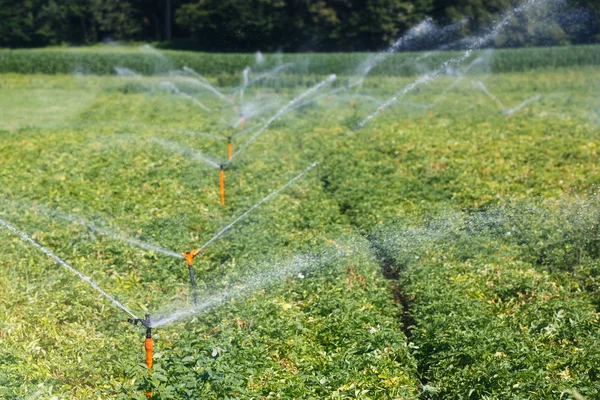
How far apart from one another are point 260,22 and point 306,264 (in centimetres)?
4782

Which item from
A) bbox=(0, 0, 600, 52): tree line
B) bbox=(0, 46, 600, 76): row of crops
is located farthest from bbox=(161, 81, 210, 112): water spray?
bbox=(0, 0, 600, 52): tree line

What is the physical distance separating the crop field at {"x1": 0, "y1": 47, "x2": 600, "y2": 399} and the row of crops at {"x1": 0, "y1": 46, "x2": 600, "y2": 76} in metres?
23.0

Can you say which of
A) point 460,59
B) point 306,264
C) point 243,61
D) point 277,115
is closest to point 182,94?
point 277,115

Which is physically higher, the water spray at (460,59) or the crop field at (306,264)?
the crop field at (306,264)

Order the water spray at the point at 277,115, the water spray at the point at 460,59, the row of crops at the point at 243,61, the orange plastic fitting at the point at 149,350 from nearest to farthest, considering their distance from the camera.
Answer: the orange plastic fitting at the point at 149,350 < the water spray at the point at 277,115 < the water spray at the point at 460,59 < the row of crops at the point at 243,61

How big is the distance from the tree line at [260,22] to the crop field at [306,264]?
33.6 meters

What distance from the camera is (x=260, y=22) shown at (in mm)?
55156

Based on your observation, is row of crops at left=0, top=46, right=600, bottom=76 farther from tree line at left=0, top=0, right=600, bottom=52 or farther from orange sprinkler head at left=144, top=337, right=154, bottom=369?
orange sprinkler head at left=144, top=337, right=154, bottom=369

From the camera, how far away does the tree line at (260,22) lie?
53.8 metres

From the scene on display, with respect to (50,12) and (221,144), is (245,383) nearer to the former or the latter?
(221,144)

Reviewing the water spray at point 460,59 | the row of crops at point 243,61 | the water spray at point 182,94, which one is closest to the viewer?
the water spray at point 182,94

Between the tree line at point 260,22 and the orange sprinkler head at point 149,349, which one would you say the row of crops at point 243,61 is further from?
the orange sprinkler head at point 149,349

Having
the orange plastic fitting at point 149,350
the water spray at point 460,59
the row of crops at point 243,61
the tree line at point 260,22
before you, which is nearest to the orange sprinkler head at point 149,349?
the orange plastic fitting at point 149,350

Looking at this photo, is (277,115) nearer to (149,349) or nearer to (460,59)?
(460,59)
